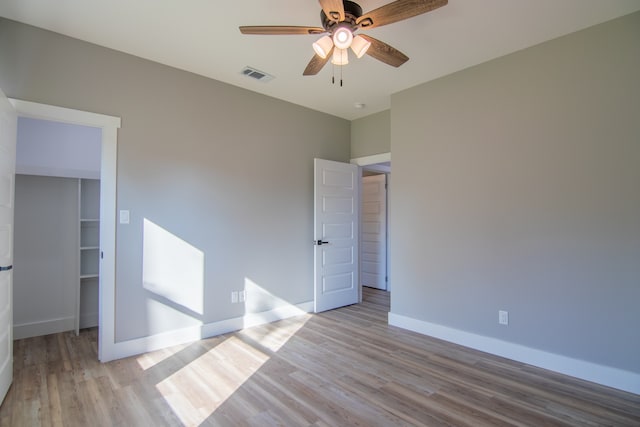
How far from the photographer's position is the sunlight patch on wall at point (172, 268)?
319cm

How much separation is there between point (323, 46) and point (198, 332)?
9.90 feet

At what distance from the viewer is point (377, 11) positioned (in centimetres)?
193

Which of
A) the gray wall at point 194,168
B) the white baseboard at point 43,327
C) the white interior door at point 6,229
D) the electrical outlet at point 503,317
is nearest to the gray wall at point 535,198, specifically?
the electrical outlet at point 503,317

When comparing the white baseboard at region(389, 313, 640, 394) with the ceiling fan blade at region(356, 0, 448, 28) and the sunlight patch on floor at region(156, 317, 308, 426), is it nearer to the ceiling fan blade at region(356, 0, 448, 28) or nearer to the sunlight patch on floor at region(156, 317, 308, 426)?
the sunlight patch on floor at region(156, 317, 308, 426)

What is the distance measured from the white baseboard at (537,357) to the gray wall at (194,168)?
1.70m

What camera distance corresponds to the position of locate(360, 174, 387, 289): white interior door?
5988mm

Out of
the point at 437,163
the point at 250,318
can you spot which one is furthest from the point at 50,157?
the point at 437,163

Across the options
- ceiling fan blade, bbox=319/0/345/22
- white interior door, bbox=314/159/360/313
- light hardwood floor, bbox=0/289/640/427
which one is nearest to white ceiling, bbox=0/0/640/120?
ceiling fan blade, bbox=319/0/345/22

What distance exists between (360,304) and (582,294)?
282 centimetres

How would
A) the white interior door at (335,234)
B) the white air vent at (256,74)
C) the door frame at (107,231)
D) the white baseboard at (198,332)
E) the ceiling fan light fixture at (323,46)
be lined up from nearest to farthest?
the ceiling fan light fixture at (323,46) → the door frame at (107,231) → the white baseboard at (198,332) → the white air vent at (256,74) → the white interior door at (335,234)

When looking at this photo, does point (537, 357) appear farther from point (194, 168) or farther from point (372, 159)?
point (194, 168)

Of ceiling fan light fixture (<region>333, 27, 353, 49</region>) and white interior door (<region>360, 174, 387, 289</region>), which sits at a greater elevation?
ceiling fan light fixture (<region>333, 27, 353, 49</region>)

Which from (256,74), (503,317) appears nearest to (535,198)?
(503,317)

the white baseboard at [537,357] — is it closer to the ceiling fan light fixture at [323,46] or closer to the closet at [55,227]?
the ceiling fan light fixture at [323,46]
